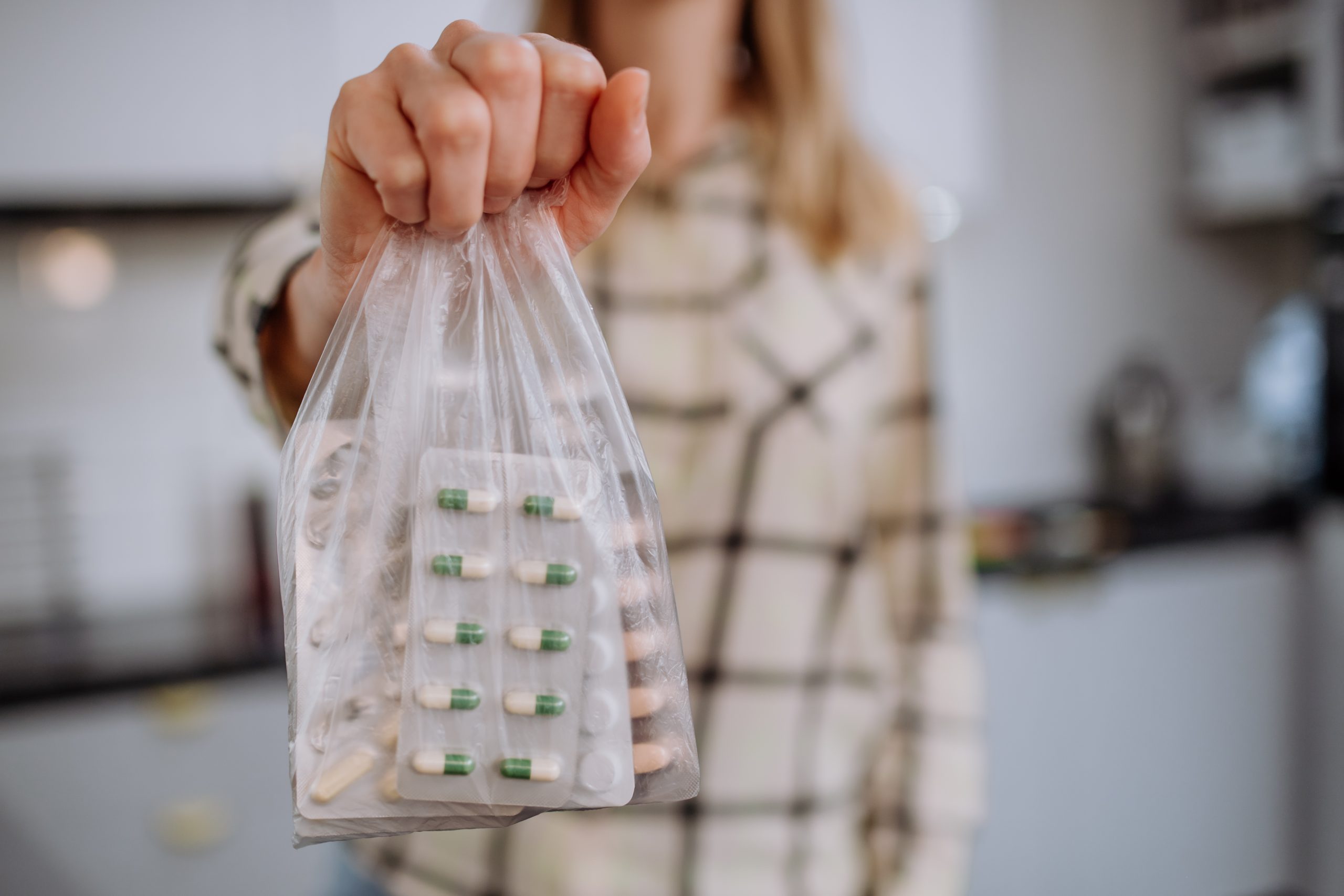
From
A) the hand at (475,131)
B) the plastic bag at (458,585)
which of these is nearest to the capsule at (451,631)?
the plastic bag at (458,585)

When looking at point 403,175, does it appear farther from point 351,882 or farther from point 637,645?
point 351,882

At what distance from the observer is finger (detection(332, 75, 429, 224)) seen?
0.26 metres

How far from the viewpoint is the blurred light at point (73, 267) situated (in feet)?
5.47

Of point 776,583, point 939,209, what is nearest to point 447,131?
point 776,583

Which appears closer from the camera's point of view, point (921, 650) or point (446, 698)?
point (446, 698)

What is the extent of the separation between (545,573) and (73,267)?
1.78m

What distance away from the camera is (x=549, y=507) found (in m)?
0.28

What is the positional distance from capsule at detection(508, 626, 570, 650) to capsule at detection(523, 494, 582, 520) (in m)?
0.03

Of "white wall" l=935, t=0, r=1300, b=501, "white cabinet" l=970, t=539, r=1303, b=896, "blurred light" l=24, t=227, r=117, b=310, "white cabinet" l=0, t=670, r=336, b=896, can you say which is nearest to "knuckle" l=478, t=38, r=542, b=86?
"white cabinet" l=0, t=670, r=336, b=896

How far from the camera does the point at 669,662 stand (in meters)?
0.29

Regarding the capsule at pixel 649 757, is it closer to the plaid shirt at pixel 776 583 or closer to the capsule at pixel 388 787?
the capsule at pixel 388 787

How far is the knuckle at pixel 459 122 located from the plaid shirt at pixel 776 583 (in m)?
0.50

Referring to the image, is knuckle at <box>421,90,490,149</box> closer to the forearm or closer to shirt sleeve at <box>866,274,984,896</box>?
the forearm

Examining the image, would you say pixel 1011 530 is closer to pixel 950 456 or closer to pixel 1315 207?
pixel 1315 207
